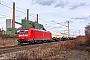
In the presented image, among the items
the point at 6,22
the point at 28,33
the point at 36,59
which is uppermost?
the point at 6,22

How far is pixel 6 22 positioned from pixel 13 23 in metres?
10.4

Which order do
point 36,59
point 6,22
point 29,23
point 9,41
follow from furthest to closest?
point 6,22 < point 29,23 < point 9,41 < point 36,59

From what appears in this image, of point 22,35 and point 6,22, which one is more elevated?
point 6,22

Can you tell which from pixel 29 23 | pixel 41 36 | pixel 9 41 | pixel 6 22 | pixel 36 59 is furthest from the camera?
pixel 6 22

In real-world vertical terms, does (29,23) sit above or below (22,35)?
above

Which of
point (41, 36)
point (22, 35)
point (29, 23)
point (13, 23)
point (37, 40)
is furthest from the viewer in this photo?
point (13, 23)

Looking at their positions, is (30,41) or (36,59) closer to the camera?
(36,59)

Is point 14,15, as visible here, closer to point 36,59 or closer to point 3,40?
point 3,40

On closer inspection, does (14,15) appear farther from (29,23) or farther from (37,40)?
(37,40)

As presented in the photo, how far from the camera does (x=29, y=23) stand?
7188cm

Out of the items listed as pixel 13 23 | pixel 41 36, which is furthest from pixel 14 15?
pixel 41 36

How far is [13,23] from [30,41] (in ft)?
117

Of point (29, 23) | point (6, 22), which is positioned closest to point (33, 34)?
point (29, 23)

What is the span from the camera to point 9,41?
44.8 m
